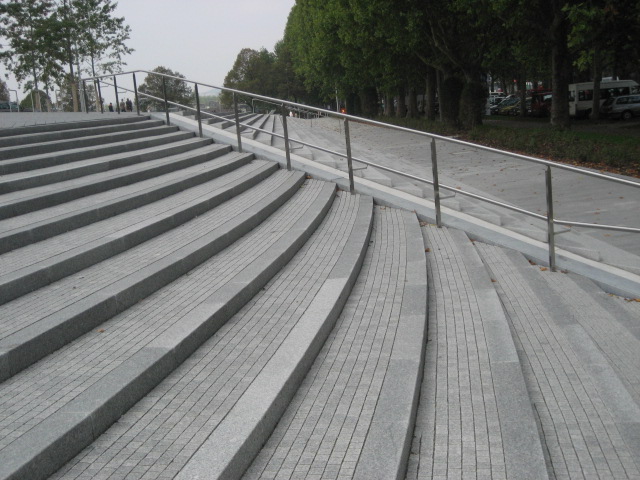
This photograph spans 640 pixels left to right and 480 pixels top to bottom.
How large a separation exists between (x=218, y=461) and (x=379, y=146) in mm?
6955

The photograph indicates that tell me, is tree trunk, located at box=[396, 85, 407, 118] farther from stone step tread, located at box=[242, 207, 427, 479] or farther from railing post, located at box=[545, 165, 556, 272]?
stone step tread, located at box=[242, 207, 427, 479]

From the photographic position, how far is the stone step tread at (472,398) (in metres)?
3.18

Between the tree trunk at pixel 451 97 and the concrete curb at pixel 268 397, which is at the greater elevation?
the tree trunk at pixel 451 97

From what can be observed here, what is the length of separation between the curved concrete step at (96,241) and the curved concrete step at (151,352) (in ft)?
2.70

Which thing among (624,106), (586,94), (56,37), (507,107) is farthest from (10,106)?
(507,107)

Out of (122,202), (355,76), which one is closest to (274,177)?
(122,202)

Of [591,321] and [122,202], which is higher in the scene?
[122,202]

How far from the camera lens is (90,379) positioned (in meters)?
3.55

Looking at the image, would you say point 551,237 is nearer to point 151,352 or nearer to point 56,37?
point 151,352

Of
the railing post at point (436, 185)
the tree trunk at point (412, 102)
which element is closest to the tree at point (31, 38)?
the tree trunk at point (412, 102)

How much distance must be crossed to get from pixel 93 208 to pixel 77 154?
114 inches

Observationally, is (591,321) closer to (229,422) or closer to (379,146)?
(229,422)

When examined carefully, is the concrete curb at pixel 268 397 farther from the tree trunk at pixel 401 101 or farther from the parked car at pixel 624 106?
the tree trunk at pixel 401 101

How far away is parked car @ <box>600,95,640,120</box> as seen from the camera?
109 ft
